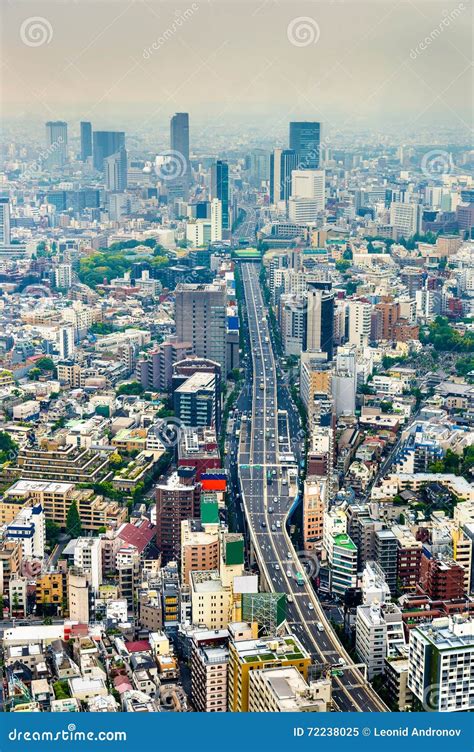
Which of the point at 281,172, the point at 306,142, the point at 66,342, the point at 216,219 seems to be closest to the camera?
the point at 66,342

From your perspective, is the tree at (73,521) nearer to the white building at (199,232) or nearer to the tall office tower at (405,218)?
the white building at (199,232)

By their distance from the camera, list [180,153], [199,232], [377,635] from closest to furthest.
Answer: [377,635] → [180,153] → [199,232]

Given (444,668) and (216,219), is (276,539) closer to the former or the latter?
(444,668)

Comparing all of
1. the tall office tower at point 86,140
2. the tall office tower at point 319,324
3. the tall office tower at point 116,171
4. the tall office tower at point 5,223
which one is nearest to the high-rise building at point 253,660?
the tall office tower at point 319,324

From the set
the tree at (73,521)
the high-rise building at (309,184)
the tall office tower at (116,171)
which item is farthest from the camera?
the high-rise building at (309,184)

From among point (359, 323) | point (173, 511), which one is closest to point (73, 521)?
point (173, 511)

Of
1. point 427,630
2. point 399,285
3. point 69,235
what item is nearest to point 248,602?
point 427,630
